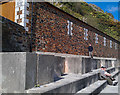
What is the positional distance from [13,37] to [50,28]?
11.6ft

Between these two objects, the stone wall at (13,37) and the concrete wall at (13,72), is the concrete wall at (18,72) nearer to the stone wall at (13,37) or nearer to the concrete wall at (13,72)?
the concrete wall at (13,72)

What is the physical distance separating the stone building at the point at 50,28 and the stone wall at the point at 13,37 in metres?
0.43

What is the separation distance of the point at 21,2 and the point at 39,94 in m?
6.96

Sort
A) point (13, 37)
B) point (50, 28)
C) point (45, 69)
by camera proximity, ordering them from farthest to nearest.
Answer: point (50, 28)
point (13, 37)
point (45, 69)

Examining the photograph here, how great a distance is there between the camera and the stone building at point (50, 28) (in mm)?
8178

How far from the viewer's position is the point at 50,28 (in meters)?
9.88

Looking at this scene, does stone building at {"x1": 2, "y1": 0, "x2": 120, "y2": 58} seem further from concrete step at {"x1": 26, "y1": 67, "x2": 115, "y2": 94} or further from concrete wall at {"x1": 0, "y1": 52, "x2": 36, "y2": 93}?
concrete wall at {"x1": 0, "y1": 52, "x2": 36, "y2": 93}

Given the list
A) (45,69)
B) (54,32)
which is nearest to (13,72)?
(45,69)

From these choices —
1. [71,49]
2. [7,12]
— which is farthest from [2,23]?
[71,49]

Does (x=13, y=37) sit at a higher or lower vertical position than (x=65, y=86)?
higher

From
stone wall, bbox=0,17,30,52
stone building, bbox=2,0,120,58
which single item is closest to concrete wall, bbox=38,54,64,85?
Result: stone wall, bbox=0,17,30,52

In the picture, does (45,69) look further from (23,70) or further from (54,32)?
(54,32)

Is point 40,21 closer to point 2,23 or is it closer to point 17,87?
point 2,23

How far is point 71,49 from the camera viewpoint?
1255 cm
